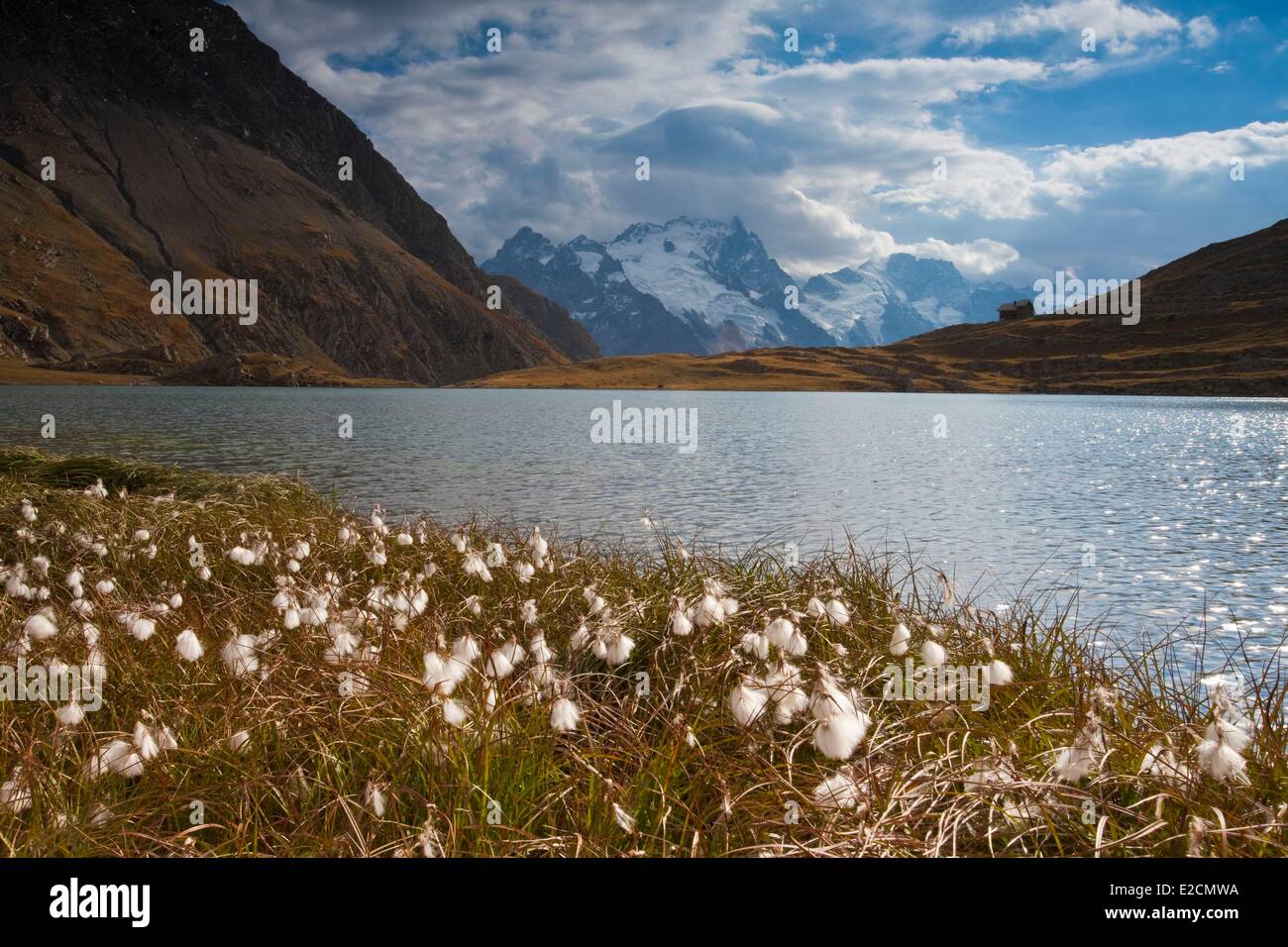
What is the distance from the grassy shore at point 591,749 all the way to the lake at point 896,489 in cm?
726

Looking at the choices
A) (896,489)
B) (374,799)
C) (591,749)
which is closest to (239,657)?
(374,799)

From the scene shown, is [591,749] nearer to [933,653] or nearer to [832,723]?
[832,723]

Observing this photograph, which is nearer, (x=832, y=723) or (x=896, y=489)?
(x=832, y=723)

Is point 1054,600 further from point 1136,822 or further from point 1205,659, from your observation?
point 1136,822

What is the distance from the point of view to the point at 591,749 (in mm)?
4926

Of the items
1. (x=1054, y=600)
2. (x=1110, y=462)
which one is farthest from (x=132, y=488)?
(x=1110, y=462)

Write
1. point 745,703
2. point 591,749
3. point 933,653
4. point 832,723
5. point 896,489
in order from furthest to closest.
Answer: point 896,489, point 933,653, point 591,749, point 745,703, point 832,723

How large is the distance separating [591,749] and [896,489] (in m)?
25.9

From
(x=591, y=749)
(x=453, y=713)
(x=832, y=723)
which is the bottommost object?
(x=591, y=749)

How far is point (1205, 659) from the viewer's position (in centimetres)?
1114

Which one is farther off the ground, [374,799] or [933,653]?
[933,653]

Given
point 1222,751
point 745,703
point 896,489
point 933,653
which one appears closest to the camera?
point 1222,751

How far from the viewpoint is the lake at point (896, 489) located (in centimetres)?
1627

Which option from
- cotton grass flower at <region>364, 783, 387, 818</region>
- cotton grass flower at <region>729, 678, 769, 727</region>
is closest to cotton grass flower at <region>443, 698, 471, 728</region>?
cotton grass flower at <region>364, 783, 387, 818</region>
